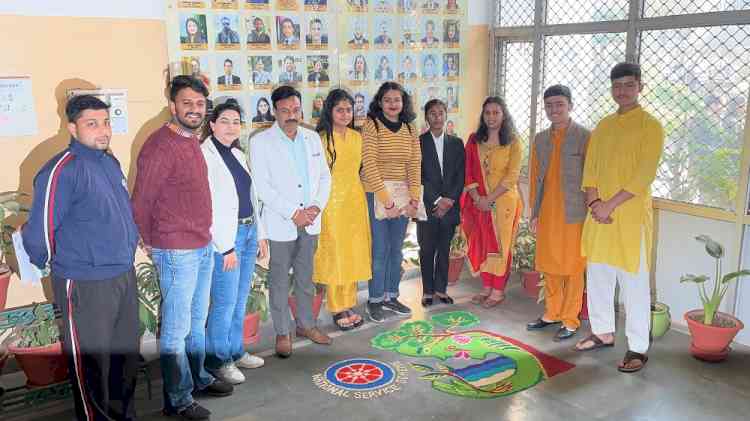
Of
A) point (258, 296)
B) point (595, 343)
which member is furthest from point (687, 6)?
point (258, 296)

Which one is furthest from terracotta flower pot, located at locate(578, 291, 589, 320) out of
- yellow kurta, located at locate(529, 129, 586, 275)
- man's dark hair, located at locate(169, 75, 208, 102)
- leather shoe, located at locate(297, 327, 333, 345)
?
man's dark hair, located at locate(169, 75, 208, 102)

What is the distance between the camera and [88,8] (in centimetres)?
338

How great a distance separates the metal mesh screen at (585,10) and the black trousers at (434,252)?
5.78 feet

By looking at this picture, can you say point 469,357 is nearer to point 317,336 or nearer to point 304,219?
point 317,336

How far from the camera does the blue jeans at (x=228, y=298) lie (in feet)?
10.4

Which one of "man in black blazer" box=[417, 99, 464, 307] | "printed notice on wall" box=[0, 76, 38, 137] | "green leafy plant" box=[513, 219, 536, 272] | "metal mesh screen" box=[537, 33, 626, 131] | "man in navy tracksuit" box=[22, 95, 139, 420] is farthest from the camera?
"green leafy plant" box=[513, 219, 536, 272]

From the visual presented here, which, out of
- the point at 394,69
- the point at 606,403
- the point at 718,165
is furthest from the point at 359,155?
the point at 718,165

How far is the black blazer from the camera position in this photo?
4.27 meters

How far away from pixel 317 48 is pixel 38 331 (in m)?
2.39

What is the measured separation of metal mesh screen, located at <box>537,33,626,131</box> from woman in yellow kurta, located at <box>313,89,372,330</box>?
70.0 inches

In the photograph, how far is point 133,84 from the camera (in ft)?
11.7

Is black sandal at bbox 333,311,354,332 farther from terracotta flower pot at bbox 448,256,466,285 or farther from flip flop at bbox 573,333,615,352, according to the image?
flip flop at bbox 573,333,615,352

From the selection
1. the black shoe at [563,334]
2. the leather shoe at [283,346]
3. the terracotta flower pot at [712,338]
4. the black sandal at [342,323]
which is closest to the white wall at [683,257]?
the terracotta flower pot at [712,338]

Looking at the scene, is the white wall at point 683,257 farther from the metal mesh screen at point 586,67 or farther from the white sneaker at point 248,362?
the white sneaker at point 248,362
